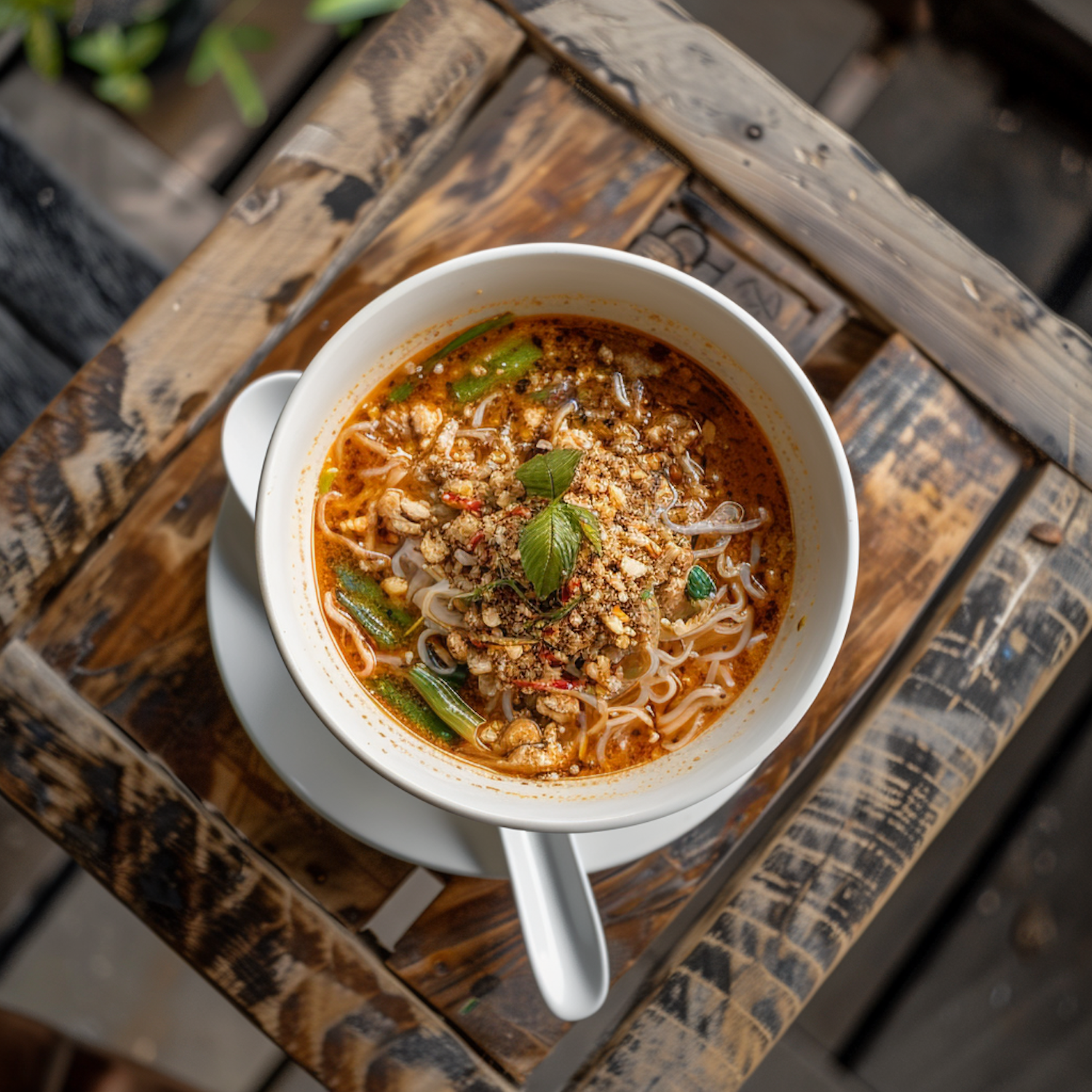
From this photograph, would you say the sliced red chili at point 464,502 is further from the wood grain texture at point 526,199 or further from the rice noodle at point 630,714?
the wood grain texture at point 526,199

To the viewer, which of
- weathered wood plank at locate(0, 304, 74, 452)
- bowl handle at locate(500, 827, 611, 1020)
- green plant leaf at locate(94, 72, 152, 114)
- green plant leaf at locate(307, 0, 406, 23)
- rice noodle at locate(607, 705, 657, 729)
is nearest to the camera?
bowl handle at locate(500, 827, 611, 1020)

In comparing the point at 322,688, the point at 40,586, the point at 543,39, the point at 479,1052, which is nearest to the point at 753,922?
the point at 479,1052

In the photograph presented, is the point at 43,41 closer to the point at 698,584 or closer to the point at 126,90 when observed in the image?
the point at 126,90

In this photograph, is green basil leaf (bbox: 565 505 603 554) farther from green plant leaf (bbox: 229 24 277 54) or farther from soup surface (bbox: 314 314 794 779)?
green plant leaf (bbox: 229 24 277 54)

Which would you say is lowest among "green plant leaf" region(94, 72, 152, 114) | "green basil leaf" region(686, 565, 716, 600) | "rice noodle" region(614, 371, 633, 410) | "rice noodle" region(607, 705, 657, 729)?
"rice noodle" region(607, 705, 657, 729)

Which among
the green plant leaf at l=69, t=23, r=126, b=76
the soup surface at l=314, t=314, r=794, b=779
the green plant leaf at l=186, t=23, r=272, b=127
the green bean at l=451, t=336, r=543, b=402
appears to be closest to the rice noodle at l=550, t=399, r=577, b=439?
the soup surface at l=314, t=314, r=794, b=779

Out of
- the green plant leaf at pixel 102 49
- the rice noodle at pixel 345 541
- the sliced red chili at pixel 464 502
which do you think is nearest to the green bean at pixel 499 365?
the sliced red chili at pixel 464 502
